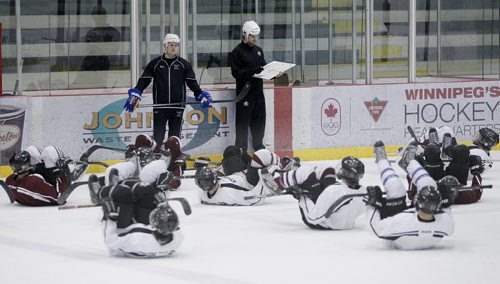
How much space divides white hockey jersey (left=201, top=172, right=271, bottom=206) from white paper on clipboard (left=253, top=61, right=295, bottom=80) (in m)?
3.17

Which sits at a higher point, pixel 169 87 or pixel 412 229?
pixel 169 87

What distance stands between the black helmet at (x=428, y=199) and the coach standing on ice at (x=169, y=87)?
5.71m

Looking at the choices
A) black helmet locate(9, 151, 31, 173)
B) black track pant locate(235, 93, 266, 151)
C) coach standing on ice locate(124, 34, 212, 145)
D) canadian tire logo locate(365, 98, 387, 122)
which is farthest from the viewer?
canadian tire logo locate(365, 98, 387, 122)

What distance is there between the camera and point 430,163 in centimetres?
1109

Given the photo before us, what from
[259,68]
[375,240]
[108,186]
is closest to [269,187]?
[375,240]

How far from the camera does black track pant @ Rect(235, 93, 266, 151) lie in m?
14.5

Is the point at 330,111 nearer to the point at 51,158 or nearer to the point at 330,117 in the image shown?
the point at 330,117

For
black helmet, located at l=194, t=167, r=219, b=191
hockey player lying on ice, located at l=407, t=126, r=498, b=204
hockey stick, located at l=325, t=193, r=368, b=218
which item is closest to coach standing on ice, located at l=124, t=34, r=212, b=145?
black helmet, located at l=194, t=167, r=219, b=191

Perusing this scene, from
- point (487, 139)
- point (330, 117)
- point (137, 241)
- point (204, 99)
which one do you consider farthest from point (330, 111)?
point (137, 241)

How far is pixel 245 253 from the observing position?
859 cm

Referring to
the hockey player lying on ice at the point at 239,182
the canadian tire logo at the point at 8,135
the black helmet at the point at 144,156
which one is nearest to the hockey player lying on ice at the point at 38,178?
the black helmet at the point at 144,156

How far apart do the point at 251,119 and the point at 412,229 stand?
6.34 m

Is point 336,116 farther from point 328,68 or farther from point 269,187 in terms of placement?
point 269,187

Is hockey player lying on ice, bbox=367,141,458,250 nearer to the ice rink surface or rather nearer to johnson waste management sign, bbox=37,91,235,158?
the ice rink surface
